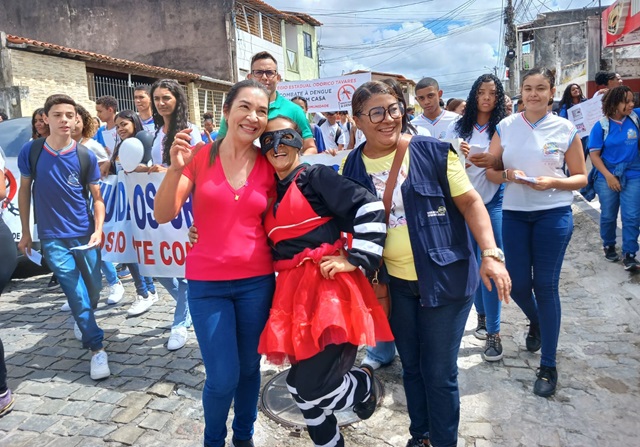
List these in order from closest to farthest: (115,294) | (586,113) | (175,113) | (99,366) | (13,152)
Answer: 1. (99,366)
2. (175,113)
3. (115,294)
4. (13,152)
5. (586,113)

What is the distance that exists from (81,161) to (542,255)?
12.0 feet

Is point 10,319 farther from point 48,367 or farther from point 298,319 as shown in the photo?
point 298,319

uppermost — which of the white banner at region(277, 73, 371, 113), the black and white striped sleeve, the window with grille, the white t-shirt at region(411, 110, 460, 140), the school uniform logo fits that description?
the window with grille

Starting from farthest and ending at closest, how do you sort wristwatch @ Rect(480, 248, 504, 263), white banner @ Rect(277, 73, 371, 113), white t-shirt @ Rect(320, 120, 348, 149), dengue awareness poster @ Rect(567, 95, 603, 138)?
1. white t-shirt @ Rect(320, 120, 348, 149)
2. white banner @ Rect(277, 73, 371, 113)
3. dengue awareness poster @ Rect(567, 95, 603, 138)
4. wristwatch @ Rect(480, 248, 504, 263)

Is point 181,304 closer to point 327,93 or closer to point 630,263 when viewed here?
point 630,263

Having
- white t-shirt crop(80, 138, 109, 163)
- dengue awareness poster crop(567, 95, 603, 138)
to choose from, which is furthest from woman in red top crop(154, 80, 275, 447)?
dengue awareness poster crop(567, 95, 603, 138)

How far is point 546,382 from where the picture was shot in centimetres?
327

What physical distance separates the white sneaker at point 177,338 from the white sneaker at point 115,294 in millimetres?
1588

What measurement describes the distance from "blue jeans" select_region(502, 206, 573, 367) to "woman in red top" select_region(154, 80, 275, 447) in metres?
1.84

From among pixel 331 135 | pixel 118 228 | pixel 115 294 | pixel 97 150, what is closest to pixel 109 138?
pixel 97 150

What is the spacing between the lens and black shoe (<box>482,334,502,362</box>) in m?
3.78

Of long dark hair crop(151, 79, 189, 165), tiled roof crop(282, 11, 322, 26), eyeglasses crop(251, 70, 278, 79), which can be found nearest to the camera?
eyeglasses crop(251, 70, 278, 79)

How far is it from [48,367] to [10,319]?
166 centimetres

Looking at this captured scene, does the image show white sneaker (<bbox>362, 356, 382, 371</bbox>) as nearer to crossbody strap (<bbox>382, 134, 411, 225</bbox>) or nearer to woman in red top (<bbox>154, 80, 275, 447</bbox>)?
woman in red top (<bbox>154, 80, 275, 447</bbox>)
